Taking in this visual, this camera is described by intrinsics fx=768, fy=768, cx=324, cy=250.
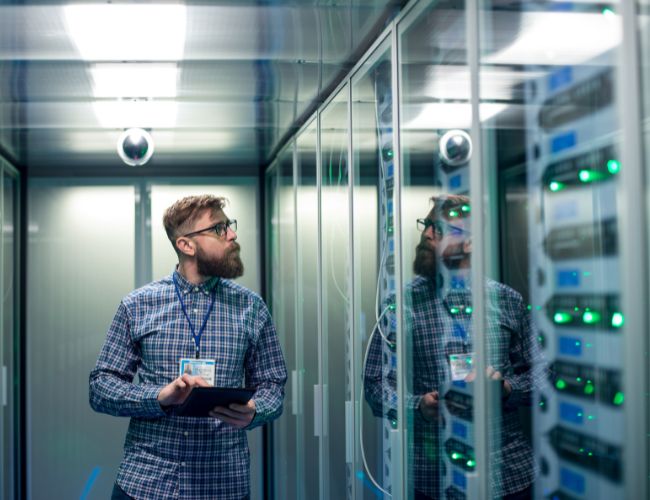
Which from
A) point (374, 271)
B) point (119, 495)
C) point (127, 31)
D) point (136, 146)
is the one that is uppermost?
point (127, 31)

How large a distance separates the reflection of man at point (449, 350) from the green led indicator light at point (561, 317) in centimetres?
11

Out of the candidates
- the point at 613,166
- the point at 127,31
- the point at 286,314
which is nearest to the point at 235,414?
the point at 127,31

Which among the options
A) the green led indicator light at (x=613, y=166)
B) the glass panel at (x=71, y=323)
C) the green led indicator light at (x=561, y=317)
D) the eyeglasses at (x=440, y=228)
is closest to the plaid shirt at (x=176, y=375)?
the eyeglasses at (x=440, y=228)

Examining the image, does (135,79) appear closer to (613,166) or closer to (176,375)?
(176,375)

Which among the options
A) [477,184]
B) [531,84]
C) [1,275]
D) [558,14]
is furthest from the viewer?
[1,275]

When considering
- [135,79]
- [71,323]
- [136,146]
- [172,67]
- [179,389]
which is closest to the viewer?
[179,389]

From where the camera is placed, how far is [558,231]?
130 centimetres

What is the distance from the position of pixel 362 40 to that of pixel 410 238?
0.88m

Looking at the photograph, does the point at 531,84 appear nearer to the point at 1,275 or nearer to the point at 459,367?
the point at 459,367

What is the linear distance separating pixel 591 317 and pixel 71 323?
508 centimetres

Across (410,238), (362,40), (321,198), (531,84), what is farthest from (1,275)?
(531,84)

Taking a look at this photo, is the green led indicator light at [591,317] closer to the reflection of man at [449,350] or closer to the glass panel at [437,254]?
the reflection of man at [449,350]

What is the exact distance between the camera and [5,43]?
2727 mm

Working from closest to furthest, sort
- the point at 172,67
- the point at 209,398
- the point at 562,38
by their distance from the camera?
the point at 562,38 → the point at 209,398 → the point at 172,67
